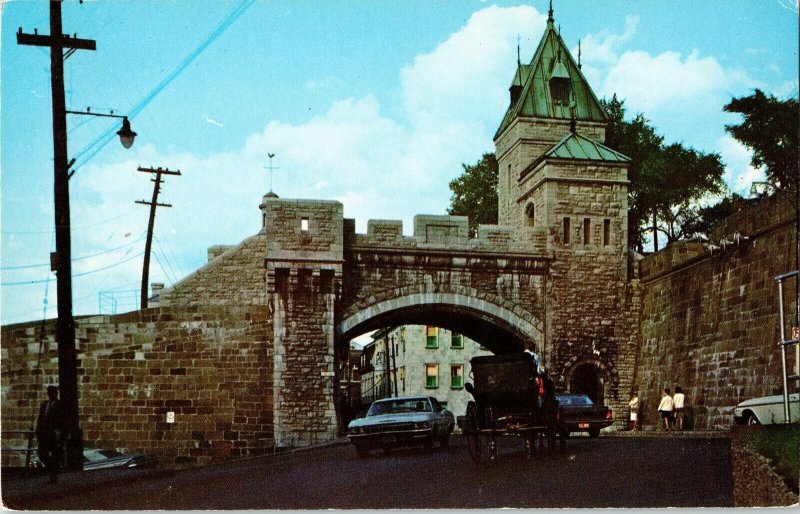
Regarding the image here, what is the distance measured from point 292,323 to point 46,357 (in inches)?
218

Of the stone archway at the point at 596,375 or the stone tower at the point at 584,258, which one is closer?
the stone archway at the point at 596,375

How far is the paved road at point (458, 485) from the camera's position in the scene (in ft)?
39.2

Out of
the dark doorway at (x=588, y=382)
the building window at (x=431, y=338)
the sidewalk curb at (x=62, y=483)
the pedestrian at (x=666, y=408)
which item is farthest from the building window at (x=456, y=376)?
the sidewalk curb at (x=62, y=483)

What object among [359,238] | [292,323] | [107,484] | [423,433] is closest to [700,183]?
[359,238]

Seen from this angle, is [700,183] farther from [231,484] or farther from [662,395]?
[231,484]

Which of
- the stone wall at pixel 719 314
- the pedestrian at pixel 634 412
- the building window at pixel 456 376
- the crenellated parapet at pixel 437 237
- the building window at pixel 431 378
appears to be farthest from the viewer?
the building window at pixel 456 376

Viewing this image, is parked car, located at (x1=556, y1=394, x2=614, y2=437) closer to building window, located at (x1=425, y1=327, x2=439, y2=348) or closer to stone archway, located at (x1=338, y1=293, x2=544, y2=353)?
stone archway, located at (x1=338, y1=293, x2=544, y2=353)

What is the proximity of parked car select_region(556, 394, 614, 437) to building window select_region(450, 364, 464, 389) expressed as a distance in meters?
19.8

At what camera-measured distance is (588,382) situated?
89.2 feet

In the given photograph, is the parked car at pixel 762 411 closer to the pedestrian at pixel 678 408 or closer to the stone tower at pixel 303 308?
the pedestrian at pixel 678 408

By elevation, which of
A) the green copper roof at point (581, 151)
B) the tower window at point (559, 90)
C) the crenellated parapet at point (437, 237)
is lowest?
the crenellated parapet at point (437, 237)

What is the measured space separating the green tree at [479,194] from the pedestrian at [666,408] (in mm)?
13328

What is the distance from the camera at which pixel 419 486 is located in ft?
42.3

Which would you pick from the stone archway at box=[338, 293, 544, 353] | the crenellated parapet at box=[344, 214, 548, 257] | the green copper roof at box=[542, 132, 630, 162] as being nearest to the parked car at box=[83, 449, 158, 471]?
the stone archway at box=[338, 293, 544, 353]
